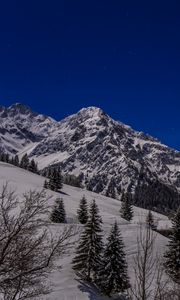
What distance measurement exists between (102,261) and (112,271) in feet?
5.49

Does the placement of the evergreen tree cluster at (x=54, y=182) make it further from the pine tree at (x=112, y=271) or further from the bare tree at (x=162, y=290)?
the bare tree at (x=162, y=290)

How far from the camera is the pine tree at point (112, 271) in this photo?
38031 mm

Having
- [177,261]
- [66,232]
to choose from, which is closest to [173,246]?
[177,261]

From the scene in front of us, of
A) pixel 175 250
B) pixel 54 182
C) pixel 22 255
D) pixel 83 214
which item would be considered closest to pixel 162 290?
pixel 22 255

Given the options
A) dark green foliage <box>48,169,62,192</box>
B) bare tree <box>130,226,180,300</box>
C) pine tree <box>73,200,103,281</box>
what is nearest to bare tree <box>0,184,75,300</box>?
bare tree <box>130,226,180,300</box>

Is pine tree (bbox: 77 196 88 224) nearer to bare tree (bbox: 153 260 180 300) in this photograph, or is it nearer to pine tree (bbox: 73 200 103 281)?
pine tree (bbox: 73 200 103 281)

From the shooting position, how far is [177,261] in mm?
41812

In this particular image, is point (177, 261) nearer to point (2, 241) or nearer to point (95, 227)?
point (95, 227)

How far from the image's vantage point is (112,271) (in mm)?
38625

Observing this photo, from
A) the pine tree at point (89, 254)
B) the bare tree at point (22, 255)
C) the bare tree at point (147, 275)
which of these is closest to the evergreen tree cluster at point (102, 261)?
the pine tree at point (89, 254)

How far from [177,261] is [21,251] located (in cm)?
3759

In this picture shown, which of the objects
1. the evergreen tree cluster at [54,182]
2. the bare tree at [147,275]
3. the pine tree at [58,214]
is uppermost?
the evergreen tree cluster at [54,182]

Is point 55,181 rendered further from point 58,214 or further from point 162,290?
point 162,290

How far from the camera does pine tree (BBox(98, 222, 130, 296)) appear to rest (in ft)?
125
